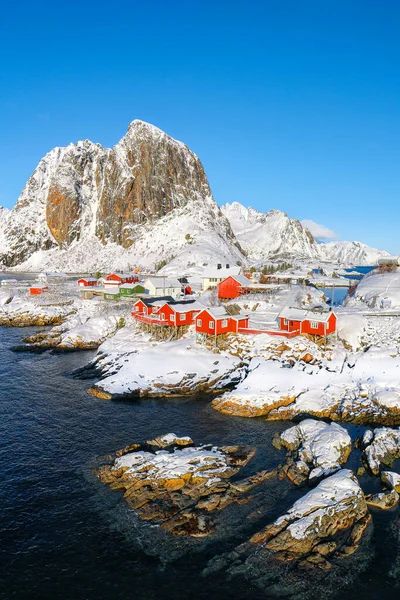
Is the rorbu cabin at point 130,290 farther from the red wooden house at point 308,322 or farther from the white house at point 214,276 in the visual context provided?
the red wooden house at point 308,322

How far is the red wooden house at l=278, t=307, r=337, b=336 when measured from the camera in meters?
49.6

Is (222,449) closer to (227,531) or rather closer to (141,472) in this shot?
(141,472)

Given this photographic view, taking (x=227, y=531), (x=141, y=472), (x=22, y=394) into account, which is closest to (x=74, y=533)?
(x=141, y=472)

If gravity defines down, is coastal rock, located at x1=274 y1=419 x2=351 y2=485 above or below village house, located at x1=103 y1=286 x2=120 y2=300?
below

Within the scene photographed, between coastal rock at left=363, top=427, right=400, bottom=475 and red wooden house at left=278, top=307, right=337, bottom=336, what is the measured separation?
62.4 feet

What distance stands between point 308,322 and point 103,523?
3493 centimetres

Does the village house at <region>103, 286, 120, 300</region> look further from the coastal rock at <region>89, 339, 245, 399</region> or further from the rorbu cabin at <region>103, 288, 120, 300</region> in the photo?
the coastal rock at <region>89, 339, 245, 399</region>

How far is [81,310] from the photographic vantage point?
271 feet

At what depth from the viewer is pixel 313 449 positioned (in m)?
28.3

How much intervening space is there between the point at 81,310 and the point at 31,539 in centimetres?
6433

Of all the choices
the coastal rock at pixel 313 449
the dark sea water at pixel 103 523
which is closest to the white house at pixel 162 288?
the dark sea water at pixel 103 523

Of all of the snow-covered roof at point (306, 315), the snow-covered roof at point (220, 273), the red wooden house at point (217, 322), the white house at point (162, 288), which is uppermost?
the snow-covered roof at point (220, 273)

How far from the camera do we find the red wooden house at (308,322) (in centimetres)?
4959

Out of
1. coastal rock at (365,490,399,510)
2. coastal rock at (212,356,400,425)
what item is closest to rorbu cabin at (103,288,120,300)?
coastal rock at (212,356,400,425)
